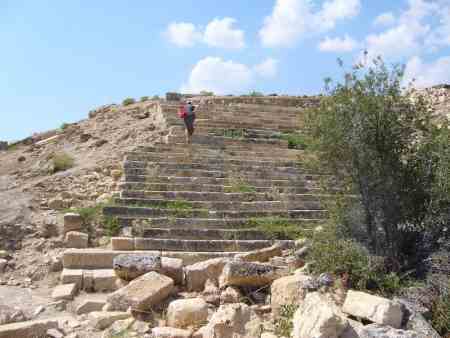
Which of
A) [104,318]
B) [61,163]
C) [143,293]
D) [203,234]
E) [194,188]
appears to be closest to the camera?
[104,318]

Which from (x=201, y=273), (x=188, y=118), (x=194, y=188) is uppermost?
(x=188, y=118)

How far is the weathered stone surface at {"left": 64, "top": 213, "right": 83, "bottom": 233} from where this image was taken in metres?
7.93

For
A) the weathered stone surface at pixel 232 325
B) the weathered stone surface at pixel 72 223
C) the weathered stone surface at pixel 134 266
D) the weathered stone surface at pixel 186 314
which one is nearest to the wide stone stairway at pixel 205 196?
the weathered stone surface at pixel 72 223

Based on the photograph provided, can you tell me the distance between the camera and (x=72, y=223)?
7945 mm

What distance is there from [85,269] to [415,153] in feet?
16.2

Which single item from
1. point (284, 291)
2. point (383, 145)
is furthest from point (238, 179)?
point (284, 291)

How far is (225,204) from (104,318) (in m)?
4.36

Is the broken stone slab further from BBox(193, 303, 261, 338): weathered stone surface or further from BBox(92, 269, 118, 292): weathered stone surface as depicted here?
BBox(193, 303, 261, 338): weathered stone surface

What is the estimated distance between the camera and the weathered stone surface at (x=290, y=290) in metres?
5.11

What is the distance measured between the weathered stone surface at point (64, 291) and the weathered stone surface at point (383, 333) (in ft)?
12.2

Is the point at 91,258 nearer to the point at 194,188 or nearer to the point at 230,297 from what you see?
the point at 230,297

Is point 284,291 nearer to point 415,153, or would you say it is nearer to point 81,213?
point 415,153

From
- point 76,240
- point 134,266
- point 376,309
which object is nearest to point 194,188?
point 76,240

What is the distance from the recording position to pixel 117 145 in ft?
40.9
